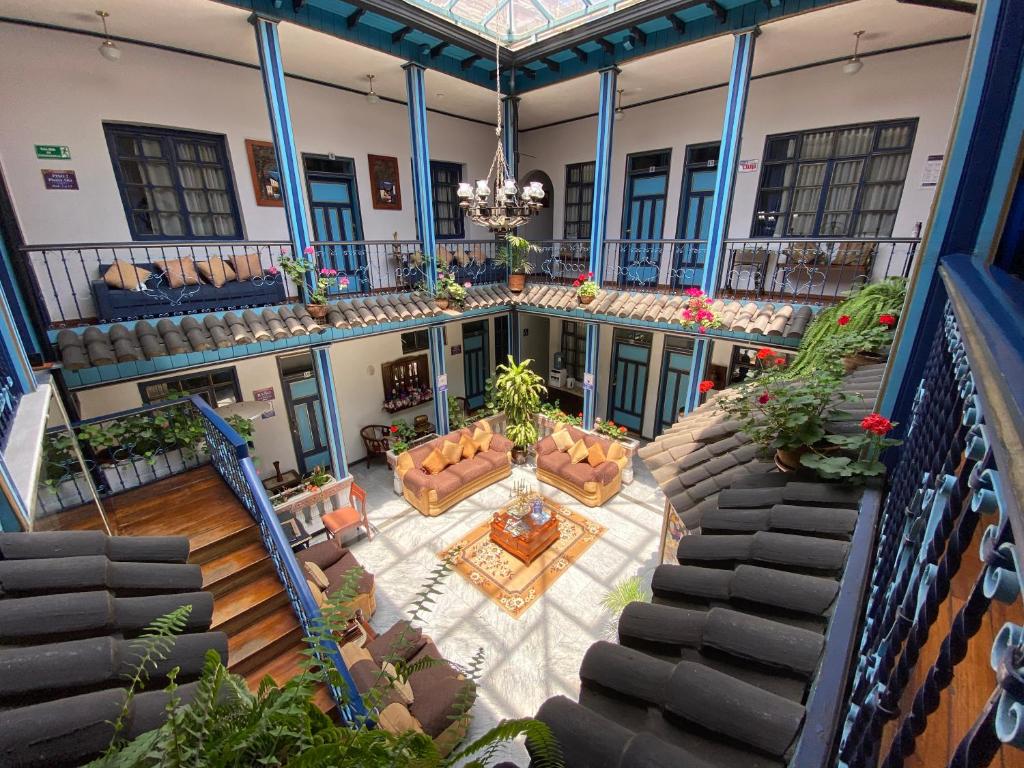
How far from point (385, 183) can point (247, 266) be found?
11.8ft

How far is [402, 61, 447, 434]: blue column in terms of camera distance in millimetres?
7461

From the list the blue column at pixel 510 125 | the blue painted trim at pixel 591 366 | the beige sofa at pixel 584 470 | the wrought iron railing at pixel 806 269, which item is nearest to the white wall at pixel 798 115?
the wrought iron railing at pixel 806 269

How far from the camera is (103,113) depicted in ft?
21.1

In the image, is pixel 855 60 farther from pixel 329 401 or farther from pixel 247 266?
pixel 247 266

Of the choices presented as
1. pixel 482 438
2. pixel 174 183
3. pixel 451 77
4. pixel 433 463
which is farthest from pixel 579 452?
pixel 174 183

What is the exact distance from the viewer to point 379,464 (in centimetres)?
1016

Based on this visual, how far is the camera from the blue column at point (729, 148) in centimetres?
634

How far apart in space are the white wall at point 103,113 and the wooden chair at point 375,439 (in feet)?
14.4

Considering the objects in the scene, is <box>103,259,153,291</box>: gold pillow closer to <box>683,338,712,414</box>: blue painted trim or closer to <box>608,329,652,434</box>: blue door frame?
<box>683,338,712,414</box>: blue painted trim

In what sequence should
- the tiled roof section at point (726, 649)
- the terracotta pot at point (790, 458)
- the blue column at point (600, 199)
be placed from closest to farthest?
the tiled roof section at point (726, 649) → the terracotta pot at point (790, 458) → the blue column at point (600, 199)

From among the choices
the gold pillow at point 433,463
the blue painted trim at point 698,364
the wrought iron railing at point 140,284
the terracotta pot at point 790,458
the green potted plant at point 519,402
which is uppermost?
the wrought iron railing at point 140,284

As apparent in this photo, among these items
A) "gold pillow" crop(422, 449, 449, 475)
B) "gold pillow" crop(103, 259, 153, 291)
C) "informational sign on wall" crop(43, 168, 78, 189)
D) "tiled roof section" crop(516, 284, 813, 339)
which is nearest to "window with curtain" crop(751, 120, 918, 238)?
"tiled roof section" crop(516, 284, 813, 339)

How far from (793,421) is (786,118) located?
25.9 feet

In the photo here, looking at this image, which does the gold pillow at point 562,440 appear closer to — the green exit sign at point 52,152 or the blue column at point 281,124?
the blue column at point 281,124
